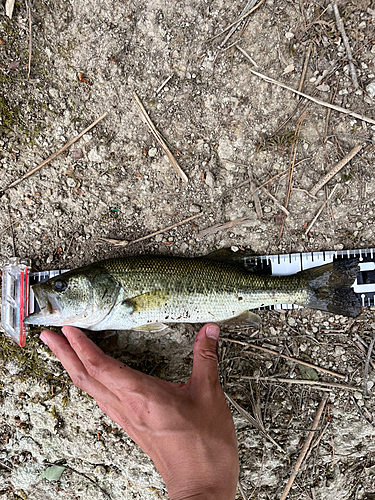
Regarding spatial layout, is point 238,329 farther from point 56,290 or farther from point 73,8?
point 73,8

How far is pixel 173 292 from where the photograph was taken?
3217mm

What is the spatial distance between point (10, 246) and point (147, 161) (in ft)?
6.15

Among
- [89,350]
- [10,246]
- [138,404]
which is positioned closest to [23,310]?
[10,246]

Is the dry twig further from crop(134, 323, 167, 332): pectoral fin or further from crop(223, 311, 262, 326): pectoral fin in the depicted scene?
crop(223, 311, 262, 326): pectoral fin

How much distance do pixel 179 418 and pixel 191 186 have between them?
2.31 metres

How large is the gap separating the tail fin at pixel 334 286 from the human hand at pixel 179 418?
122 centimetres

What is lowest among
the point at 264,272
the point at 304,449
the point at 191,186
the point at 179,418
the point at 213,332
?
the point at 304,449

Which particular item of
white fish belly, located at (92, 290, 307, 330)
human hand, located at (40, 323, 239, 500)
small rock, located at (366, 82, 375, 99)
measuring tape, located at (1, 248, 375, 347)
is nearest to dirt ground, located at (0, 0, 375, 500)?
small rock, located at (366, 82, 375, 99)

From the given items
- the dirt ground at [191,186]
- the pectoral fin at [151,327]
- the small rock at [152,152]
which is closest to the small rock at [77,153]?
the dirt ground at [191,186]

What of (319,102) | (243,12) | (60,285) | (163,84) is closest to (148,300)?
(60,285)

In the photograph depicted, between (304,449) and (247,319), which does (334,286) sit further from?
(304,449)

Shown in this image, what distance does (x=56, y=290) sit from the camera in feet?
10.3

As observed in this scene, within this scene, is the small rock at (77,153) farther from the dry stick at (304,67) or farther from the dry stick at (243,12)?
the dry stick at (304,67)

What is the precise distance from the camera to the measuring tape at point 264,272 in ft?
11.6
